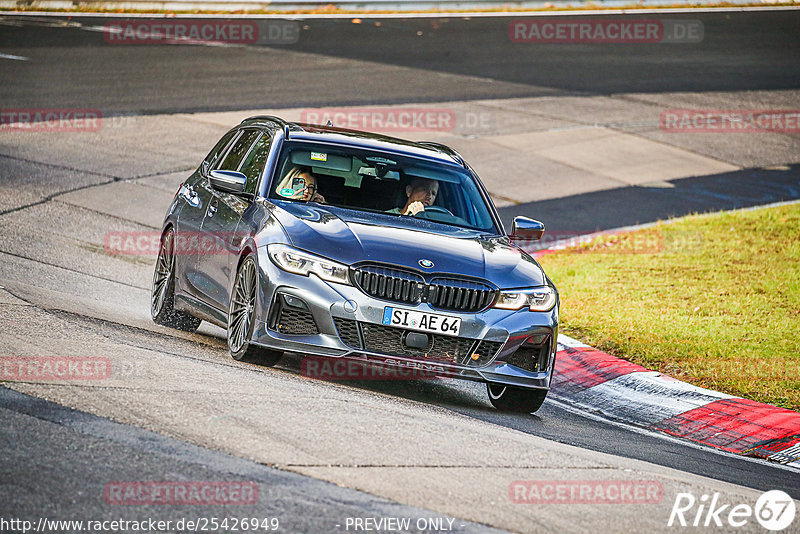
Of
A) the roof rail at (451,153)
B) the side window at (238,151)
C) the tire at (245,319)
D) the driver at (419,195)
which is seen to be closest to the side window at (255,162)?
the side window at (238,151)

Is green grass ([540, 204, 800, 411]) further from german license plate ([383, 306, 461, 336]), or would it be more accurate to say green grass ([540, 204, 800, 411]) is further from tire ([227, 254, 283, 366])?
tire ([227, 254, 283, 366])

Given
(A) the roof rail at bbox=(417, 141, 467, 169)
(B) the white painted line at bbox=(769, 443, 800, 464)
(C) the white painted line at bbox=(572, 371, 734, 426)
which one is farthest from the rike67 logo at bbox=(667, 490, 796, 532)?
(A) the roof rail at bbox=(417, 141, 467, 169)

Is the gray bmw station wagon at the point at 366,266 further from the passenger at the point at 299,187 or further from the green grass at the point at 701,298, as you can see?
the green grass at the point at 701,298

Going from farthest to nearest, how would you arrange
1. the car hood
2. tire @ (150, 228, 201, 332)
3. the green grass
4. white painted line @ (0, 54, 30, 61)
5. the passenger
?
white painted line @ (0, 54, 30, 61) < the green grass < tire @ (150, 228, 201, 332) < the passenger < the car hood

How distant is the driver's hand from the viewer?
941 centimetres

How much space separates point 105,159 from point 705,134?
1224 cm

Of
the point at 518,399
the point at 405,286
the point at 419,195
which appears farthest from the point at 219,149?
the point at 518,399

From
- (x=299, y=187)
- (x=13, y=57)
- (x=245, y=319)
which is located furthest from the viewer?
(x=13, y=57)

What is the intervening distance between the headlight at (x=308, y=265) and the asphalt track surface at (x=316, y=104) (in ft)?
2.35

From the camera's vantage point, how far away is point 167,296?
10.3 meters

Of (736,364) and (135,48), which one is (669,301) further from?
(135,48)

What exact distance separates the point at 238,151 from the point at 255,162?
691 millimetres

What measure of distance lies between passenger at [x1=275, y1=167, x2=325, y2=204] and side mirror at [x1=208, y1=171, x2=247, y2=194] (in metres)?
0.29

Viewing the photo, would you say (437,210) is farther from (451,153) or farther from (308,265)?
(308,265)
